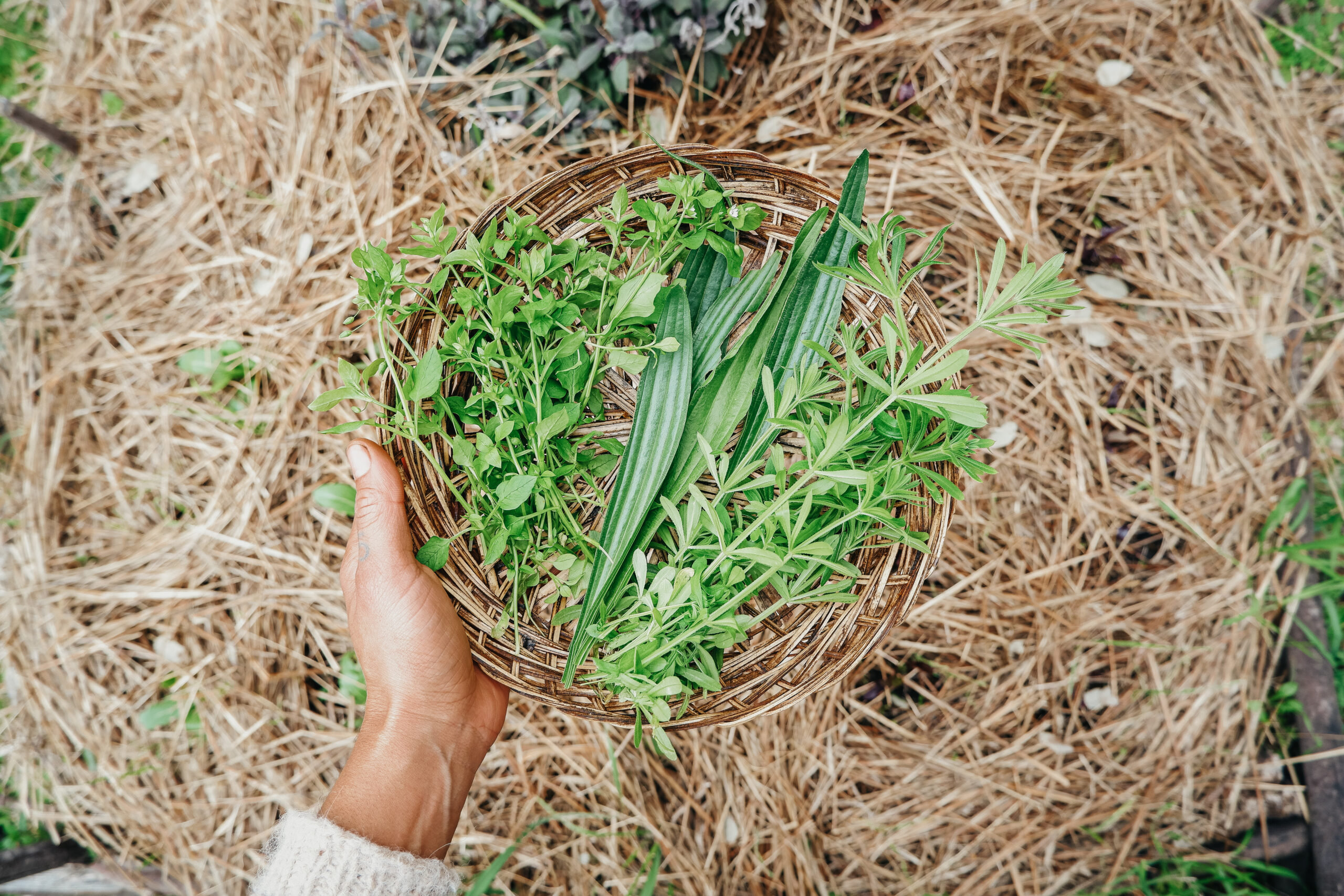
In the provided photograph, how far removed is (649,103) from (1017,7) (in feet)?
2.17

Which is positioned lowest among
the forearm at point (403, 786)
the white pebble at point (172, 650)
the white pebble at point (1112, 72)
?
the white pebble at point (172, 650)

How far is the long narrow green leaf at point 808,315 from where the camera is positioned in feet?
2.94

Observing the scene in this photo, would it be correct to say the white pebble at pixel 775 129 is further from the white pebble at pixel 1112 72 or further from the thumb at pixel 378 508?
the thumb at pixel 378 508

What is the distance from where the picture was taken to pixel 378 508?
0.93 m

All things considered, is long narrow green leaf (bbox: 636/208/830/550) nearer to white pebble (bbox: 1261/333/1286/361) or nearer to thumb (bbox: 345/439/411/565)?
thumb (bbox: 345/439/411/565)

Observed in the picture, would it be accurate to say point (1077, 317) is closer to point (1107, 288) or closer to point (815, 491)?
point (1107, 288)

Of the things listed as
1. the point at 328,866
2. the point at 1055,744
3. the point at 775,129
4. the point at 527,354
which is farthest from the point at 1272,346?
the point at 328,866

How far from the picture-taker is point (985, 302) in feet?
2.41

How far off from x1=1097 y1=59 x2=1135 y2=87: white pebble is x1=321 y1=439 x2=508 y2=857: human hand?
1366 millimetres

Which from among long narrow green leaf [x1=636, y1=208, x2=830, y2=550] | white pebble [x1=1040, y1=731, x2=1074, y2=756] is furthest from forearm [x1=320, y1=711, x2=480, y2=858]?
white pebble [x1=1040, y1=731, x2=1074, y2=756]

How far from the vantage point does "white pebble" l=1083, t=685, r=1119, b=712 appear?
4.30ft

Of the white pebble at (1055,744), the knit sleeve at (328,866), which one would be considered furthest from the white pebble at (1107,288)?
the knit sleeve at (328,866)

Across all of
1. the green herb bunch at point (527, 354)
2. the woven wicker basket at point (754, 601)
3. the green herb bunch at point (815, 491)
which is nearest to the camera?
the green herb bunch at point (815, 491)

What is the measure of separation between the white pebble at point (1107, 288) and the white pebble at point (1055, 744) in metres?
0.77
